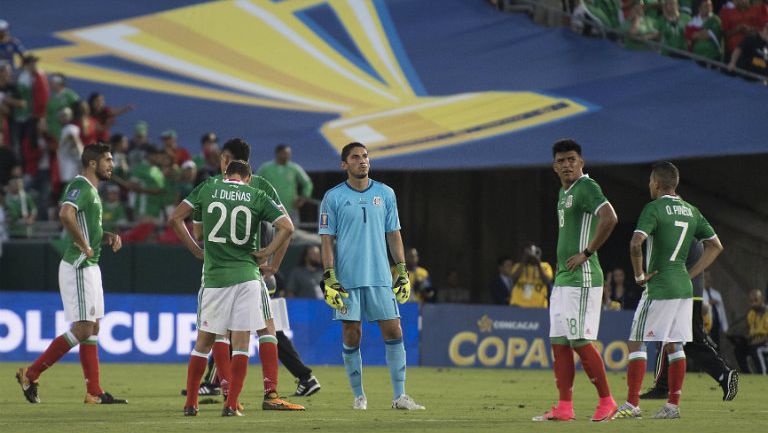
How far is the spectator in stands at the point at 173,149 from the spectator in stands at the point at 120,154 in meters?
0.63

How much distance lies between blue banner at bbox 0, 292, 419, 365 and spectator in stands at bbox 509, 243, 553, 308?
90.4 inches

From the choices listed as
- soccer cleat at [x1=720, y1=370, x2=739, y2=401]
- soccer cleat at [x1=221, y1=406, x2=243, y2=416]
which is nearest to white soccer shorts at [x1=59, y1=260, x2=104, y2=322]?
soccer cleat at [x1=221, y1=406, x2=243, y2=416]

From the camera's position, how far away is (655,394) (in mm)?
16125

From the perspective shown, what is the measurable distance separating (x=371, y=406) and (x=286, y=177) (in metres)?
9.48

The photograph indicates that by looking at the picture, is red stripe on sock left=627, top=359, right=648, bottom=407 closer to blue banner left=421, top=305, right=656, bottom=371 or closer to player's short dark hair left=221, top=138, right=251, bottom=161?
player's short dark hair left=221, top=138, right=251, bottom=161

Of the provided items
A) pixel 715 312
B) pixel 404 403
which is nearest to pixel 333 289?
pixel 404 403

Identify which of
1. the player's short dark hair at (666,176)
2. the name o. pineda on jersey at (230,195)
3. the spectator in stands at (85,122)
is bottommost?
the name o. pineda on jersey at (230,195)

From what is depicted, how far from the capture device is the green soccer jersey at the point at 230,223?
41.7 feet

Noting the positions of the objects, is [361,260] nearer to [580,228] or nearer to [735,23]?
[580,228]

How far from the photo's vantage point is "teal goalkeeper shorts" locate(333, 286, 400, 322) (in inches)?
524

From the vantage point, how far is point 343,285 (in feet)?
44.0

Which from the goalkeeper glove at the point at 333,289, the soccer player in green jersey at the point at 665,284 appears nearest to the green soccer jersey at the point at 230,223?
the goalkeeper glove at the point at 333,289

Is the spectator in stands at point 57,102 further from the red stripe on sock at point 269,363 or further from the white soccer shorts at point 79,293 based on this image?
the red stripe on sock at point 269,363

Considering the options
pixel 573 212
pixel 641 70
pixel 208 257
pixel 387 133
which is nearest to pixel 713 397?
pixel 573 212
